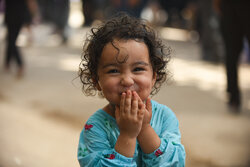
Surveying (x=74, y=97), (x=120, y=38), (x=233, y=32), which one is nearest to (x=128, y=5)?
(x=74, y=97)

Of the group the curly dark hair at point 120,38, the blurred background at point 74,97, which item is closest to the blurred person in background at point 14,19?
the blurred background at point 74,97

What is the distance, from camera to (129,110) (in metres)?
1.00

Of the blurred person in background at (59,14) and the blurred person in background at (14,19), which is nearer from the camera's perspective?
the blurred person in background at (14,19)

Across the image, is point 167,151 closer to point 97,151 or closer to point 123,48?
point 97,151

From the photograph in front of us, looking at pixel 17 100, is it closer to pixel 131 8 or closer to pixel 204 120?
pixel 204 120

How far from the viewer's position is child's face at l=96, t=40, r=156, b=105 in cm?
105

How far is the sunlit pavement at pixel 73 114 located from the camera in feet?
7.85

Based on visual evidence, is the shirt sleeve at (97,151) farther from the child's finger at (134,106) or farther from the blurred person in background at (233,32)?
the blurred person in background at (233,32)

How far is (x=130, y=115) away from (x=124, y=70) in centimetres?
16

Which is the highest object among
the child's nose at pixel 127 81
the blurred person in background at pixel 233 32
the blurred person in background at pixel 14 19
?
the blurred person in background at pixel 14 19

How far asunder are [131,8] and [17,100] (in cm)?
310

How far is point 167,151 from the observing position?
3.47ft

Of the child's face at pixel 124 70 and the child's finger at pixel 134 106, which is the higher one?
the child's face at pixel 124 70

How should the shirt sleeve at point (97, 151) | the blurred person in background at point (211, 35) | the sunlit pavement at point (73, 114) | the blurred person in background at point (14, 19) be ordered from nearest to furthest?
1. the shirt sleeve at point (97, 151)
2. the sunlit pavement at point (73, 114)
3. the blurred person in background at point (14, 19)
4. the blurred person in background at point (211, 35)
